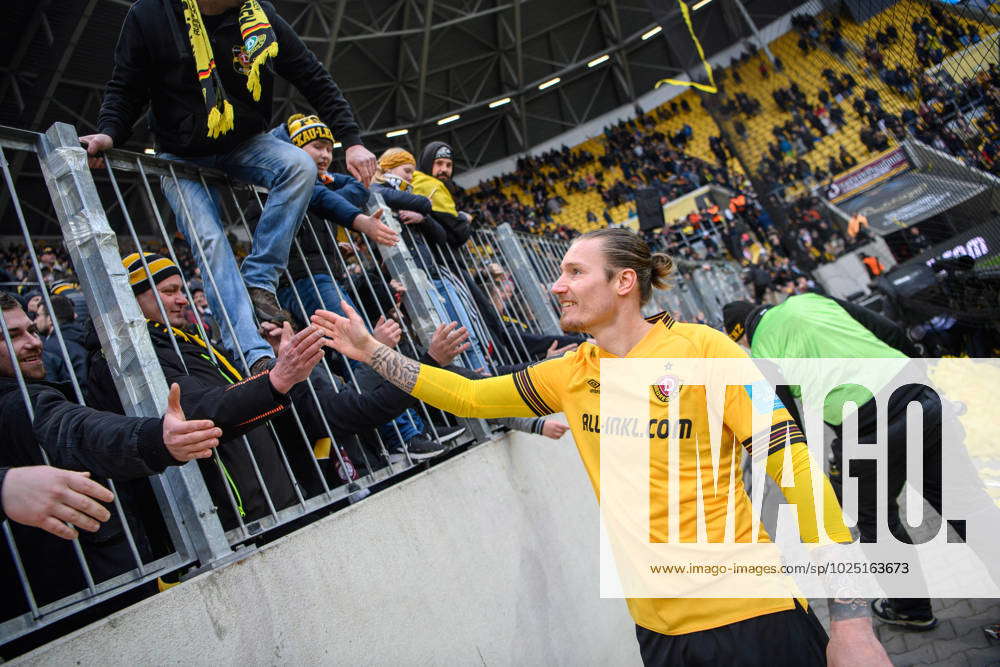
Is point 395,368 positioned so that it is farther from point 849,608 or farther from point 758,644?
point 849,608

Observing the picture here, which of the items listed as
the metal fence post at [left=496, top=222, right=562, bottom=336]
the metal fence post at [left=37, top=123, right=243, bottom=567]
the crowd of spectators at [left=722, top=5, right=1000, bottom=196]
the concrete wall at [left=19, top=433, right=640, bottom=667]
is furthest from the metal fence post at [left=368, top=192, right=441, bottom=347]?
the crowd of spectators at [left=722, top=5, right=1000, bottom=196]

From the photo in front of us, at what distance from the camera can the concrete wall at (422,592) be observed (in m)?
1.66

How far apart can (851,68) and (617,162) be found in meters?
21.0

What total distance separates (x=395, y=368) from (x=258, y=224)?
43.7 inches

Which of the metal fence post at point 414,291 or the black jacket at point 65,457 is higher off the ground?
the metal fence post at point 414,291

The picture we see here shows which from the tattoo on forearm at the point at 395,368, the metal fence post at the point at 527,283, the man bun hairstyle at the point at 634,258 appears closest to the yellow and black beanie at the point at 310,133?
the tattoo on forearm at the point at 395,368

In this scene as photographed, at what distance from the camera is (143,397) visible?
2031 mm

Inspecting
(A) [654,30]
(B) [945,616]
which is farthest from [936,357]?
(A) [654,30]

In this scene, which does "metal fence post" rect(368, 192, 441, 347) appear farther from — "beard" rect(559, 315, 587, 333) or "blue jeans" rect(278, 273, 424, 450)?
"beard" rect(559, 315, 587, 333)

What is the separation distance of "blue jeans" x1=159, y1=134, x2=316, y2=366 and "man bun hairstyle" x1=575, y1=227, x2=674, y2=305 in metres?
1.42

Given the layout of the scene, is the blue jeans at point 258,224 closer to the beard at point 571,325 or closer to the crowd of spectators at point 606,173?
the beard at point 571,325

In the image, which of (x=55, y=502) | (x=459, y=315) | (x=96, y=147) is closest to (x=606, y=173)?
(x=459, y=315)

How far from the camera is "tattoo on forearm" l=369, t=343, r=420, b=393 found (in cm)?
241

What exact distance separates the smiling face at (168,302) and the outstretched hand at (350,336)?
2.04ft
